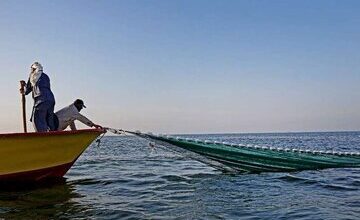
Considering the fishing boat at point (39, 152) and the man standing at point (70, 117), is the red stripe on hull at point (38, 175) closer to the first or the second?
the fishing boat at point (39, 152)

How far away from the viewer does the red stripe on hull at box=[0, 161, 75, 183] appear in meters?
9.71

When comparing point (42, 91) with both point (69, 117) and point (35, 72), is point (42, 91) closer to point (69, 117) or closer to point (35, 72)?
point (35, 72)

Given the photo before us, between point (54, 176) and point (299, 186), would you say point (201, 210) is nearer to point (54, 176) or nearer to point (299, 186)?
point (299, 186)

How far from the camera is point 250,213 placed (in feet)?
22.2

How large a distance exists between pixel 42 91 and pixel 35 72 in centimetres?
52

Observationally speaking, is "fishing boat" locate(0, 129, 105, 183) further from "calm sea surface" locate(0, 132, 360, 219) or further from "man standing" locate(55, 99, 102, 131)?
"man standing" locate(55, 99, 102, 131)

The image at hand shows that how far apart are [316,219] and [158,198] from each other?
3240 millimetres

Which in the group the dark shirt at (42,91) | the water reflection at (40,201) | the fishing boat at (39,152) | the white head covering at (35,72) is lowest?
the water reflection at (40,201)

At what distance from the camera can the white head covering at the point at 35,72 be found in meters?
9.98

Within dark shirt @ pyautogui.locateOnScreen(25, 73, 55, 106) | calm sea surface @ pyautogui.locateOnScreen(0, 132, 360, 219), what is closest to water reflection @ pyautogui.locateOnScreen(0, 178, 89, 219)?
calm sea surface @ pyautogui.locateOnScreen(0, 132, 360, 219)

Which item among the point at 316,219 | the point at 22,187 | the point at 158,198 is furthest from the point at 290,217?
the point at 22,187

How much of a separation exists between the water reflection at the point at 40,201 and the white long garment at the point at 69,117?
5.01 feet

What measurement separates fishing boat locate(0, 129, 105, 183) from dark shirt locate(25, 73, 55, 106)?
98 centimetres

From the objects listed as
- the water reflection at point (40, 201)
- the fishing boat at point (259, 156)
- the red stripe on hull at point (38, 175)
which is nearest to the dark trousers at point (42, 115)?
the red stripe on hull at point (38, 175)
